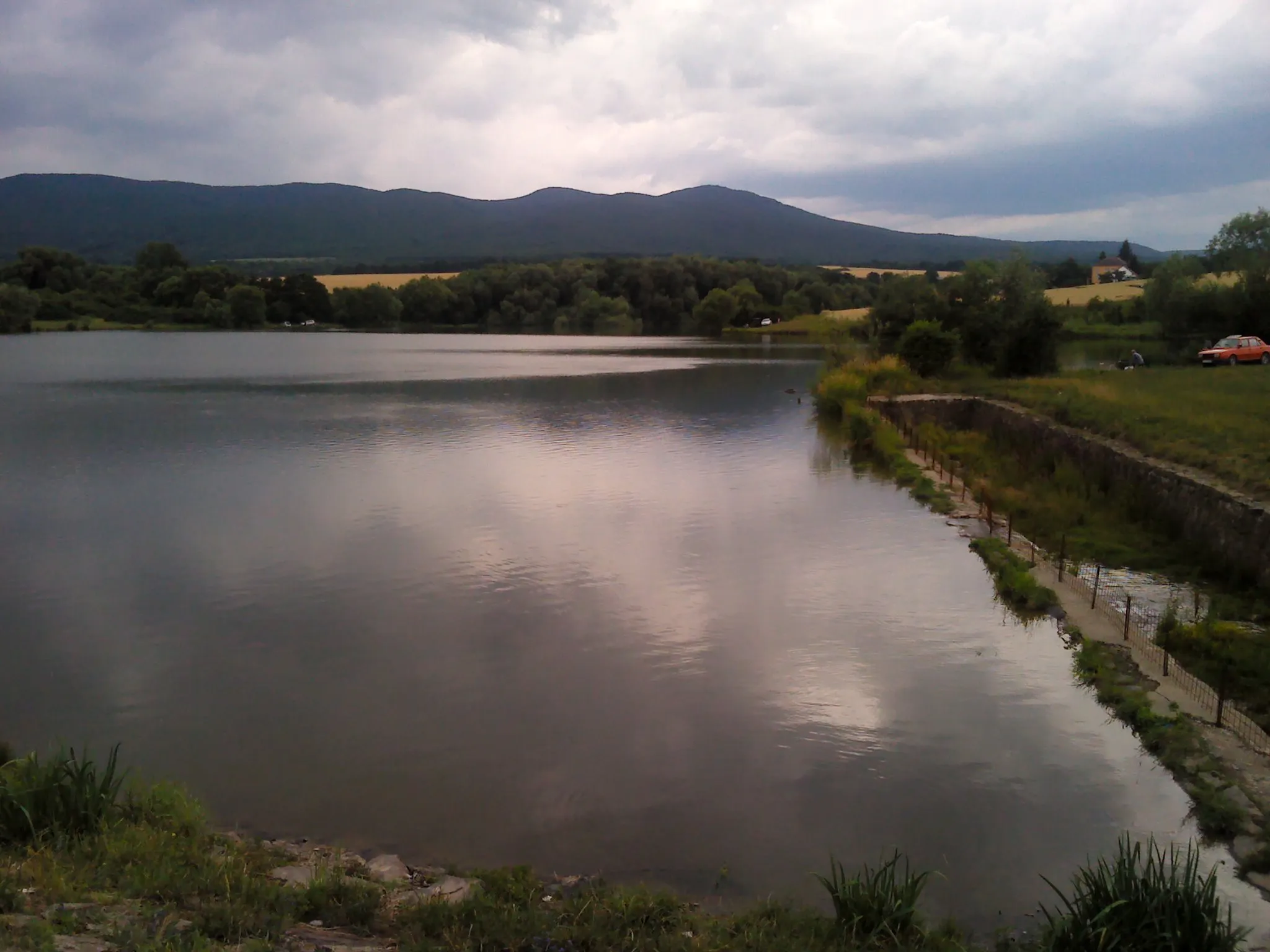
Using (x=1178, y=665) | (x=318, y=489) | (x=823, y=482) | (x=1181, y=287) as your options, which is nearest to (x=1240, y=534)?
(x=1178, y=665)

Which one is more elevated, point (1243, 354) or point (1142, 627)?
point (1243, 354)

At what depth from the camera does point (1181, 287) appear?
48625 millimetres

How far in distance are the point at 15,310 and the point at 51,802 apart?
8902 cm

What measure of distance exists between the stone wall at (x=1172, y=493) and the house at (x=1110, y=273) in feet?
285

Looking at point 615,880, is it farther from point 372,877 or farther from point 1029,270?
point 1029,270

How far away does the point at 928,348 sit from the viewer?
3609 cm

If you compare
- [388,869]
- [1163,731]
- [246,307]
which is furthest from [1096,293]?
[388,869]

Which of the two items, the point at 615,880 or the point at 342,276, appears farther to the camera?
the point at 342,276

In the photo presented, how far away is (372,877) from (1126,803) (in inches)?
204

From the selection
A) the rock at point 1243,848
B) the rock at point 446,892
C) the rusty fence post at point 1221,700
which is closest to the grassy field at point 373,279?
the rusty fence post at point 1221,700

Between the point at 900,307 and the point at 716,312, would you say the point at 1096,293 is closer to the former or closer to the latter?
the point at 716,312

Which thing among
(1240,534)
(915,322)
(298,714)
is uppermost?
(915,322)

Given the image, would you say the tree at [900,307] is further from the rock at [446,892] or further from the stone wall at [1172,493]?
the rock at [446,892]

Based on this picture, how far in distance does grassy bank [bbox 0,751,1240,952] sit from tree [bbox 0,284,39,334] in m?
88.0
